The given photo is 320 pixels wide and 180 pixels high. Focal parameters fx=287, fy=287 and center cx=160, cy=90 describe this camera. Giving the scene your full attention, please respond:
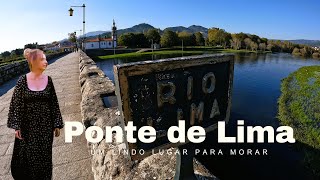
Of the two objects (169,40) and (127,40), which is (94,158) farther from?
(169,40)

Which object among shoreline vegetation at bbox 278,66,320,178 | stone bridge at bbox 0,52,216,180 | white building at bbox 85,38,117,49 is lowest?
shoreline vegetation at bbox 278,66,320,178

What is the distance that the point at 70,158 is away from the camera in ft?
13.8

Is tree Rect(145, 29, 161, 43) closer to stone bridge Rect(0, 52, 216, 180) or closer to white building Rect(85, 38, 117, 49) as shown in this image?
white building Rect(85, 38, 117, 49)

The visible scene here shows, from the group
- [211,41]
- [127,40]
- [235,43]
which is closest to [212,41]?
[211,41]

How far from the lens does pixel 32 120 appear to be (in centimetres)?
331

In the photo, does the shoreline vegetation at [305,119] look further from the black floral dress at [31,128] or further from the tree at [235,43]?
the tree at [235,43]

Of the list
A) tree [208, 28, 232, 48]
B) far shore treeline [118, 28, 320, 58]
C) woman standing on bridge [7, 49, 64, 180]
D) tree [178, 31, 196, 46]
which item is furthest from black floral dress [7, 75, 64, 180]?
tree [208, 28, 232, 48]

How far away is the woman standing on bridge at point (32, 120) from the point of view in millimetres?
3232

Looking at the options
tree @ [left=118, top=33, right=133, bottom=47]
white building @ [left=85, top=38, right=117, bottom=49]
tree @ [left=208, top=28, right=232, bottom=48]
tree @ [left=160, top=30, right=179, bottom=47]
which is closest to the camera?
tree @ [left=118, top=33, right=133, bottom=47]

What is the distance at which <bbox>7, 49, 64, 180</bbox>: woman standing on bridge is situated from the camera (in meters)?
3.23

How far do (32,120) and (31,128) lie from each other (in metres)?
0.09

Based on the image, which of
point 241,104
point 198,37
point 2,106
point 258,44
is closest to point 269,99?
point 241,104

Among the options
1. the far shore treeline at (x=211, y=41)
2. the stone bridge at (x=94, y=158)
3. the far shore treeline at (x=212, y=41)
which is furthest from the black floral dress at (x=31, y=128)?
the far shore treeline at (x=212, y=41)

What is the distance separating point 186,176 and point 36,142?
6.75 ft
